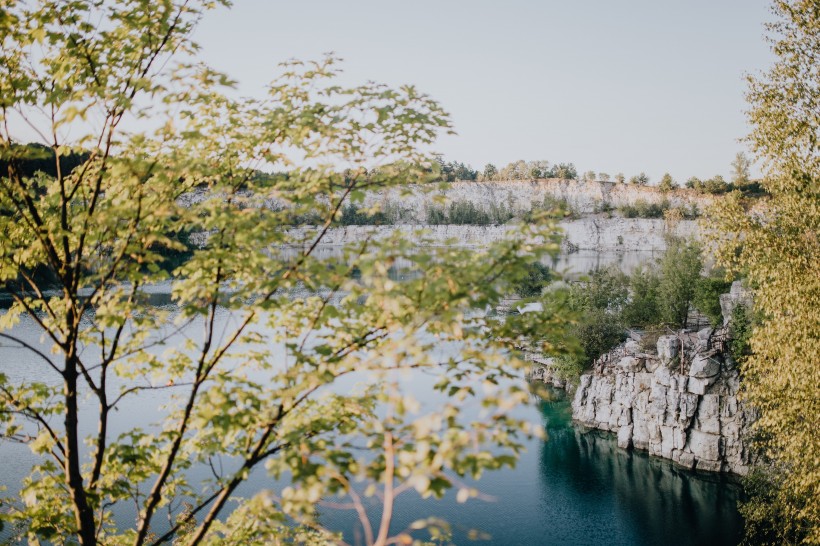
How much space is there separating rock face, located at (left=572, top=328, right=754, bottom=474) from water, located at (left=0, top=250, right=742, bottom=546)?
935 millimetres

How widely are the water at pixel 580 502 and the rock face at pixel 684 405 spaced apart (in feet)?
3.07

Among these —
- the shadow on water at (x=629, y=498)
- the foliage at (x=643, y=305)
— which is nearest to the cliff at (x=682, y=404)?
the shadow on water at (x=629, y=498)

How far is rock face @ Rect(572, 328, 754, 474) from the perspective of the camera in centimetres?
2700

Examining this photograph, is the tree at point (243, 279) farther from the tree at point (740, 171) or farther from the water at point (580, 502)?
the tree at point (740, 171)

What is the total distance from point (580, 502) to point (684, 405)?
296 inches

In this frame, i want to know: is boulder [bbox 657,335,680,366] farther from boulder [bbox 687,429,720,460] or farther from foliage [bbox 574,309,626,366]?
foliage [bbox 574,309,626,366]

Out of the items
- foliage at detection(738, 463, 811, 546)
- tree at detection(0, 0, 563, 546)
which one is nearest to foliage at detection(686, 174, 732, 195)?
foliage at detection(738, 463, 811, 546)

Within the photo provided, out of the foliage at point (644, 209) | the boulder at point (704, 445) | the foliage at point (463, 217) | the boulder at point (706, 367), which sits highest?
the foliage at point (644, 209)

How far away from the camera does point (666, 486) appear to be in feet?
87.9

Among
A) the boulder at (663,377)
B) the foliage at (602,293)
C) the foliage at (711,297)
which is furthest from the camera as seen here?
the foliage at (602,293)

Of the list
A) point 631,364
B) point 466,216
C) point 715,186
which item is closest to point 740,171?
point 715,186

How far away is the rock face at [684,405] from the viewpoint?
2700 cm

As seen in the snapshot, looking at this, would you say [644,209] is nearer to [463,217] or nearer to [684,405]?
[463,217]

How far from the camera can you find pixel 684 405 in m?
27.9
